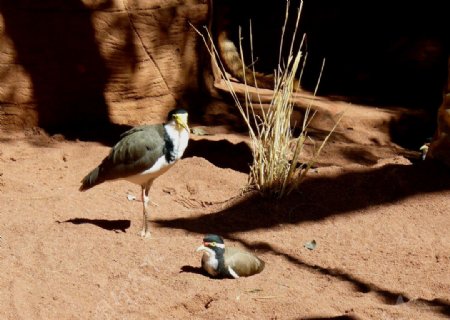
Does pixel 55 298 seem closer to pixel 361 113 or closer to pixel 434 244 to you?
pixel 434 244

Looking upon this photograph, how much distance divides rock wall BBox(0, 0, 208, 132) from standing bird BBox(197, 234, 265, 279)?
349 cm

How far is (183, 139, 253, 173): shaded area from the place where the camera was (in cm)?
740

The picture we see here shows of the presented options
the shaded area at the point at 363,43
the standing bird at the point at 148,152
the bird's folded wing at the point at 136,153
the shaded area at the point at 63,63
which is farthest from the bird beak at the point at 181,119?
the shaded area at the point at 363,43

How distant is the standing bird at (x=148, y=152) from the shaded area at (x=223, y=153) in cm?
187

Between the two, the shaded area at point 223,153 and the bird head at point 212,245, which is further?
the shaded area at point 223,153

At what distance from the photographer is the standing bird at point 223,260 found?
4.81 metres

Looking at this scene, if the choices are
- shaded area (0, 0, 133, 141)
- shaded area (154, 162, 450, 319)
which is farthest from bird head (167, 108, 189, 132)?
shaded area (0, 0, 133, 141)

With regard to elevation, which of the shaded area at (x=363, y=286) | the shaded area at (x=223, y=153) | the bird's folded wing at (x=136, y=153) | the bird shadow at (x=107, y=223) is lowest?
the shaded area at (x=223, y=153)

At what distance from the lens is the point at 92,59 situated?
787cm

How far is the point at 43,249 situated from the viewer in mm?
5070

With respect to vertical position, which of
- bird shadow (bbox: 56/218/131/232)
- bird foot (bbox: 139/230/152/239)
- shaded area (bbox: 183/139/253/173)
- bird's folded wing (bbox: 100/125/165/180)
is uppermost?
bird's folded wing (bbox: 100/125/165/180)

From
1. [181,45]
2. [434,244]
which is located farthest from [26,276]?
[181,45]

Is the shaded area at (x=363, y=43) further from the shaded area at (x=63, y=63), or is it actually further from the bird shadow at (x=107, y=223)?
the bird shadow at (x=107, y=223)

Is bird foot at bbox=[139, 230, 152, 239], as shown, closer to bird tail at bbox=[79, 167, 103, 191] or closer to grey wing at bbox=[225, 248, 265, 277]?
bird tail at bbox=[79, 167, 103, 191]
